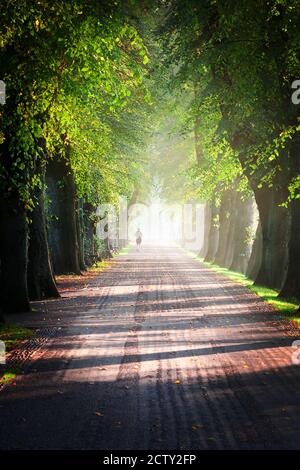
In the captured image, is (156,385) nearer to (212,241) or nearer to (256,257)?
(256,257)

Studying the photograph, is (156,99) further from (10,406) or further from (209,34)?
(10,406)

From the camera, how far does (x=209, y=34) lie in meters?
17.2

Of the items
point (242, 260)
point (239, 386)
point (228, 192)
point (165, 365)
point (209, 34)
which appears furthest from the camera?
point (228, 192)

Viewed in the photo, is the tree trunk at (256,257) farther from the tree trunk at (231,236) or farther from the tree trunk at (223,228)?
the tree trunk at (223,228)

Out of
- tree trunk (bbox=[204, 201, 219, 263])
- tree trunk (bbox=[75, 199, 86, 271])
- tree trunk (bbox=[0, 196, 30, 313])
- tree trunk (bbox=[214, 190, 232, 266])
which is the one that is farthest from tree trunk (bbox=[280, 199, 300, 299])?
tree trunk (bbox=[204, 201, 219, 263])

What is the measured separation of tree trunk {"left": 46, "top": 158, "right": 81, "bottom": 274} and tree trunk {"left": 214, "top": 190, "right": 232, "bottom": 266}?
13476 mm

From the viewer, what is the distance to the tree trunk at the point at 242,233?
33781 millimetres

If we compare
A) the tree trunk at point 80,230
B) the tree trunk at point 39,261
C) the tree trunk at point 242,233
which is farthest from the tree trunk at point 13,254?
the tree trunk at point 242,233

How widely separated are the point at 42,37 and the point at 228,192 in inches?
1107

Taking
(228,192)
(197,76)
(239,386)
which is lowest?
(239,386)

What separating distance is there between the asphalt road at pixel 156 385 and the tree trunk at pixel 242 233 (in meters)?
18.5

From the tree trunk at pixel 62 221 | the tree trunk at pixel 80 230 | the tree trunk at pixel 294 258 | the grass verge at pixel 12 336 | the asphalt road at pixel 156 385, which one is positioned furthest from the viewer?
the tree trunk at pixel 80 230

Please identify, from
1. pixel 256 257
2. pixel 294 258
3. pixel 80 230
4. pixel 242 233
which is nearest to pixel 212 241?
pixel 242 233

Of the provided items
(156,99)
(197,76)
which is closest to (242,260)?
(156,99)
